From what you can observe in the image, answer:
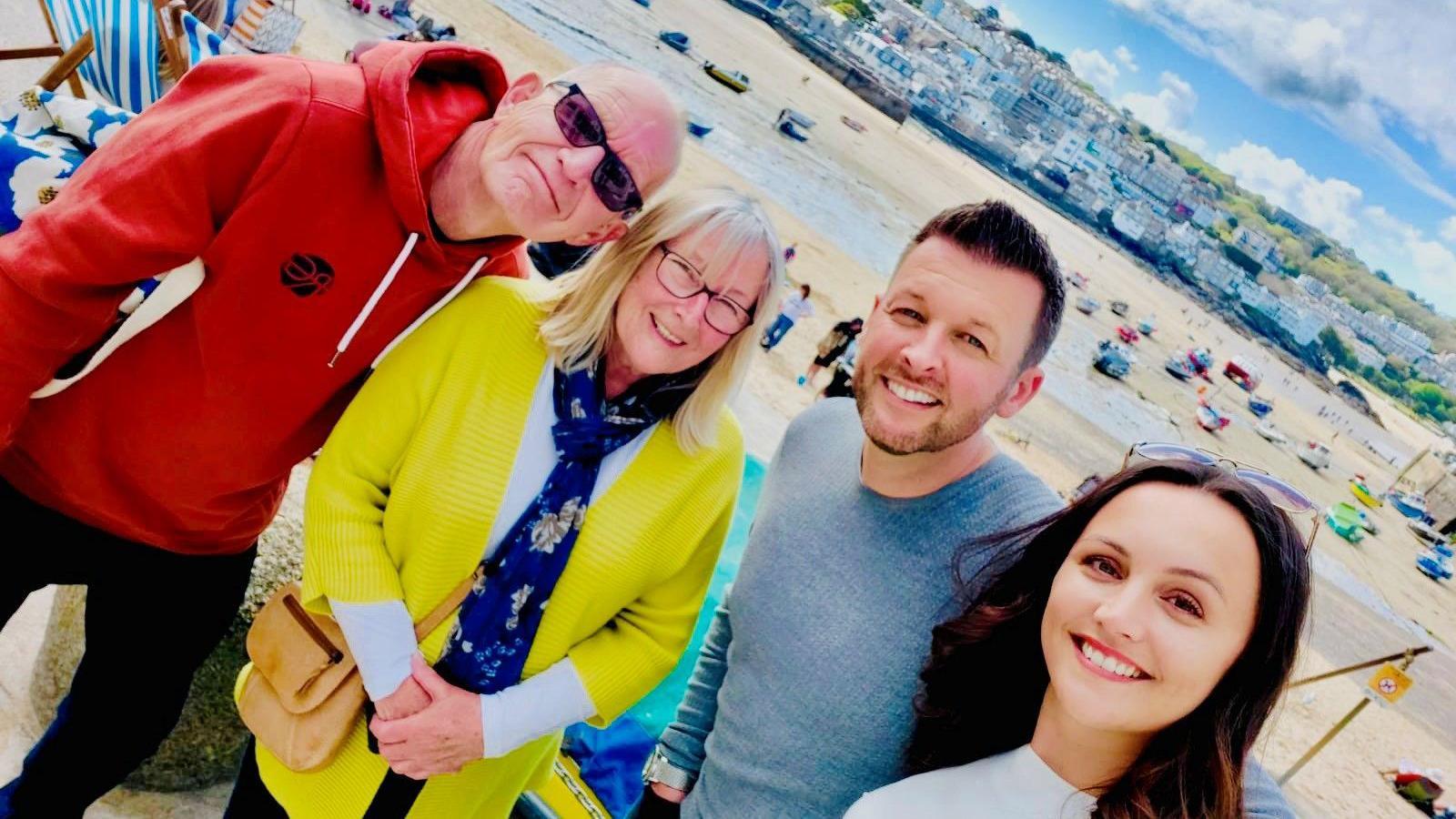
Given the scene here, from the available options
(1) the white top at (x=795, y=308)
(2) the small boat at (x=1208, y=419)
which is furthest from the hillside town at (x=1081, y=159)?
(1) the white top at (x=795, y=308)

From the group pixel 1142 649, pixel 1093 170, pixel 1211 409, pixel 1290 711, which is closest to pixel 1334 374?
pixel 1093 170

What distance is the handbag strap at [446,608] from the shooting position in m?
1.72

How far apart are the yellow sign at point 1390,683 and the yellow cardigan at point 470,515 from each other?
22.4 feet

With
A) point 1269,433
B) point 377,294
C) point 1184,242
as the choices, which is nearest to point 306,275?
point 377,294

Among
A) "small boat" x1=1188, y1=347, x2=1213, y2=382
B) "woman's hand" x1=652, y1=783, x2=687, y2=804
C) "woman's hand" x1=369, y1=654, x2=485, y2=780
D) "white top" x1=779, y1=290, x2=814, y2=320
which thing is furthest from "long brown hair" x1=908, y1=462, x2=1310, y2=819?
"small boat" x1=1188, y1=347, x2=1213, y2=382

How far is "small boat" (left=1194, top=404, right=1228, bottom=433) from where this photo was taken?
3675 centimetres

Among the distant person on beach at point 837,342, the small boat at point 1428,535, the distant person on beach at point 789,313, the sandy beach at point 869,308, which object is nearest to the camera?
the distant person on beach at point 837,342

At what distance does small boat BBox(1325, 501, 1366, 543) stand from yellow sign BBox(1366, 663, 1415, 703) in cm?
2118

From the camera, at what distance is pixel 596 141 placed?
5.44 feet

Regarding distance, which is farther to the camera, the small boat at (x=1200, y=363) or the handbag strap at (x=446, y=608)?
the small boat at (x=1200, y=363)

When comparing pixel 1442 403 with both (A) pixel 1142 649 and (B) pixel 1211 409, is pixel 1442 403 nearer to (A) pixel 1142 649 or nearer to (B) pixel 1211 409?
(B) pixel 1211 409

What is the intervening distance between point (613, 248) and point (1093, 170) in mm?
152040

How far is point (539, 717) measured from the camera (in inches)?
69.1

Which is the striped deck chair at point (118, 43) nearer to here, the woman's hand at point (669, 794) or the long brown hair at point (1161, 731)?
the woman's hand at point (669, 794)
